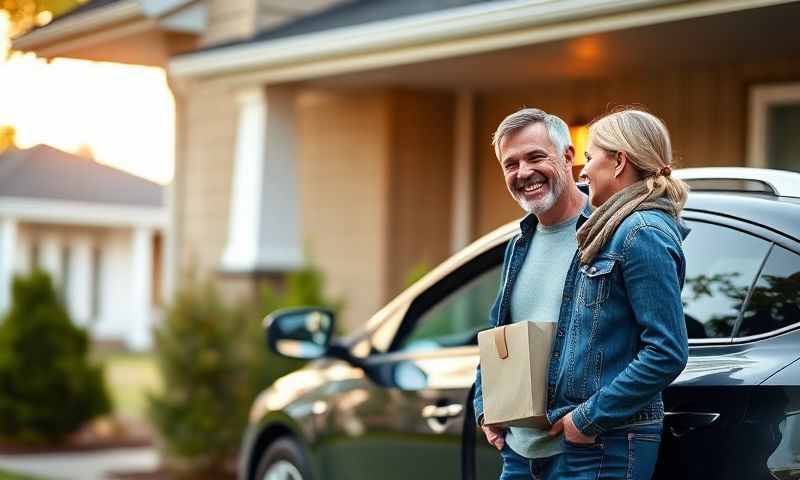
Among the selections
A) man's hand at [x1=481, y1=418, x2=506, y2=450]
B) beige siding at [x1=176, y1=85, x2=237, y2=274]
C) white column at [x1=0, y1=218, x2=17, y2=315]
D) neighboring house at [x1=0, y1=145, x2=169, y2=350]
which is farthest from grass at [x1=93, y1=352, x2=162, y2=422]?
man's hand at [x1=481, y1=418, x2=506, y2=450]

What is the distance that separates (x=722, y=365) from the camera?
3.54 m

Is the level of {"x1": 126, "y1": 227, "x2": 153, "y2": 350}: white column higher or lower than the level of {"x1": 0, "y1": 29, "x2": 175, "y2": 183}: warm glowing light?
lower

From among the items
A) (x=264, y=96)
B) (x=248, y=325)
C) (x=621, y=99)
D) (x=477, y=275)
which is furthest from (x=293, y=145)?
(x=477, y=275)

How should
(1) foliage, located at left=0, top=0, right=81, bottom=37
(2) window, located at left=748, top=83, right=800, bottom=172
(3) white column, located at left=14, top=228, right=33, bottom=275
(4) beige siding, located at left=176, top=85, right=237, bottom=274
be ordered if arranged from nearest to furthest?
(2) window, located at left=748, top=83, right=800, bottom=172 < (4) beige siding, located at left=176, top=85, right=237, bottom=274 < (1) foliage, located at left=0, top=0, right=81, bottom=37 < (3) white column, located at left=14, top=228, right=33, bottom=275

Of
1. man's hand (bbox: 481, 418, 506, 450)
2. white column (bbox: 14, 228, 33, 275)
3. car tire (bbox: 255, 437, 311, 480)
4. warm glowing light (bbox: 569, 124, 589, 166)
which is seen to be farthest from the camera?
white column (bbox: 14, 228, 33, 275)

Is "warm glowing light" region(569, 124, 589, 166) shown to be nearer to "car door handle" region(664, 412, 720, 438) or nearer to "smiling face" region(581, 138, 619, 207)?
"car door handle" region(664, 412, 720, 438)

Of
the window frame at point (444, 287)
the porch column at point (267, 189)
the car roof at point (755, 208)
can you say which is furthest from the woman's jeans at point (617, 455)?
the porch column at point (267, 189)

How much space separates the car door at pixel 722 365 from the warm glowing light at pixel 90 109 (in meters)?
14.0

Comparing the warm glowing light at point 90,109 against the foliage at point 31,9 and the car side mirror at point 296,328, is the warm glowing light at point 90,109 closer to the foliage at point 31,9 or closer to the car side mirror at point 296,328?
the foliage at point 31,9

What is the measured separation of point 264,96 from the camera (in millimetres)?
10484

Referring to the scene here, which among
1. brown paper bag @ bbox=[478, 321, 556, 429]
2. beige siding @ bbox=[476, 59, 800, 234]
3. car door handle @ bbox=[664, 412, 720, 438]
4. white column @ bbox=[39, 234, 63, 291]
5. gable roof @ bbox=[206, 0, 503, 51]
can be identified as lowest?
white column @ bbox=[39, 234, 63, 291]

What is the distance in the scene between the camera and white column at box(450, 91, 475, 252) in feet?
37.9

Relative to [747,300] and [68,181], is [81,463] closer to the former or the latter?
[747,300]

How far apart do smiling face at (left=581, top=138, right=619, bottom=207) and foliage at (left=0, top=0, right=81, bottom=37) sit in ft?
43.6
